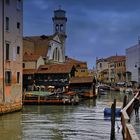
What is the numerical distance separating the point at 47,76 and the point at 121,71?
7893 cm

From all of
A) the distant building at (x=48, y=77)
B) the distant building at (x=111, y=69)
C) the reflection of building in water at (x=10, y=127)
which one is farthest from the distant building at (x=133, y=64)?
the reflection of building in water at (x=10, y=127)

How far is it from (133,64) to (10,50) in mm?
88783

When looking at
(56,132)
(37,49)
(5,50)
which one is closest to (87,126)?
(56,132)

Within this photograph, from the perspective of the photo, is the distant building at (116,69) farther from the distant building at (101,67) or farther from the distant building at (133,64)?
the distant building at (133,64)

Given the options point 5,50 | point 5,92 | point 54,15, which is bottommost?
→ point 5,92

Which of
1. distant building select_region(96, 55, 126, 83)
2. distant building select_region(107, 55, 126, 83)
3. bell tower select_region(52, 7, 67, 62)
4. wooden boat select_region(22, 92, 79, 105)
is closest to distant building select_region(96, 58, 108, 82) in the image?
distant building select_region(96, 55, 126, 83)

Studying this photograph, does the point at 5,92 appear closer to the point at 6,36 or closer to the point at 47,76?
the point at 6,36

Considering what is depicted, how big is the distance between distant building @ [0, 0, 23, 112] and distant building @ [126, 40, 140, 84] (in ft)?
258

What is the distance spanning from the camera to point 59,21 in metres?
99.8

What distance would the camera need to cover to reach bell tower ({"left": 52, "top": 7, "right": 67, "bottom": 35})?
99531mm

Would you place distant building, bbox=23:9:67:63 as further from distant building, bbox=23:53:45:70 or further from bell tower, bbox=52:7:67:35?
distant building, bbox=23:53:45:70

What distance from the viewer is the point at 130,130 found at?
53.8 feet

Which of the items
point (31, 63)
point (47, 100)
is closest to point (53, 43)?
point (31, 63)

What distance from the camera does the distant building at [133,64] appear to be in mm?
121950
